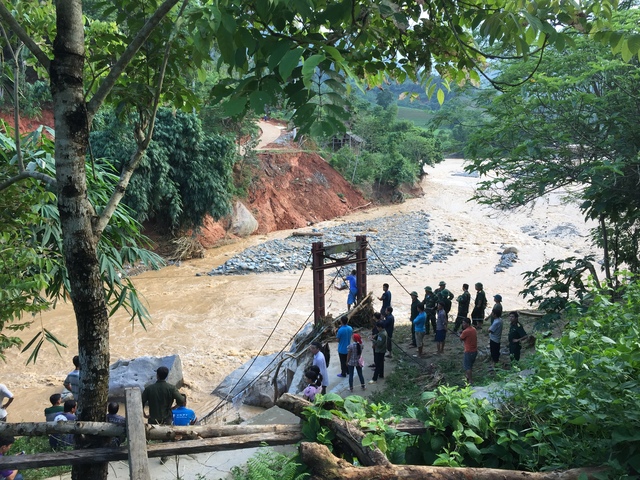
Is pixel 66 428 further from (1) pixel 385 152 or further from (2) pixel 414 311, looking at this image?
(1) pixel 385 152

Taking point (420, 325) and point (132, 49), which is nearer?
point (132, 49)

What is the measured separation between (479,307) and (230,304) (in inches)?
387

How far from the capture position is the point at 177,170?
23031 mm

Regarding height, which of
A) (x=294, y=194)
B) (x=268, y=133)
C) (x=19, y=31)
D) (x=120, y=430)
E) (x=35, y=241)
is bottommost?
(x=120, y=430)

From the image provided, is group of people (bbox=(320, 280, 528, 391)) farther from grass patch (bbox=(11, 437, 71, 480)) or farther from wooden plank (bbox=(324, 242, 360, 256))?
grass patch (bbox=(11, 437, 71, 480))

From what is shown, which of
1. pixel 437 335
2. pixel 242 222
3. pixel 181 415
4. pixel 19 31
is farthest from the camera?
pixel 242 222

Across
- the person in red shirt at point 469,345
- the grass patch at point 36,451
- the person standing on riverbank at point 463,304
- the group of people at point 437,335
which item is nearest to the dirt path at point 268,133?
the person standing on riverbank at point 463,304

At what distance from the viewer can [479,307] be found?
11.4 meters

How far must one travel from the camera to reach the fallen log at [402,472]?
2881mm

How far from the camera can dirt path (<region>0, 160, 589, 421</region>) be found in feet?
40.1

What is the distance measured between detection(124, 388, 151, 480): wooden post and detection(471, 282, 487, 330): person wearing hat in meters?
8.85

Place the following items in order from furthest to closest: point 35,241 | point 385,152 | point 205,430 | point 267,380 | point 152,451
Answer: point 385,152, point 267,380, point 35,241, point 205,430, point 152,451

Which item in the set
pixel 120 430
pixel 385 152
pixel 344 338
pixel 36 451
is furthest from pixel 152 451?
pixel 385 152

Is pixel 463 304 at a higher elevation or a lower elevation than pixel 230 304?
higher
